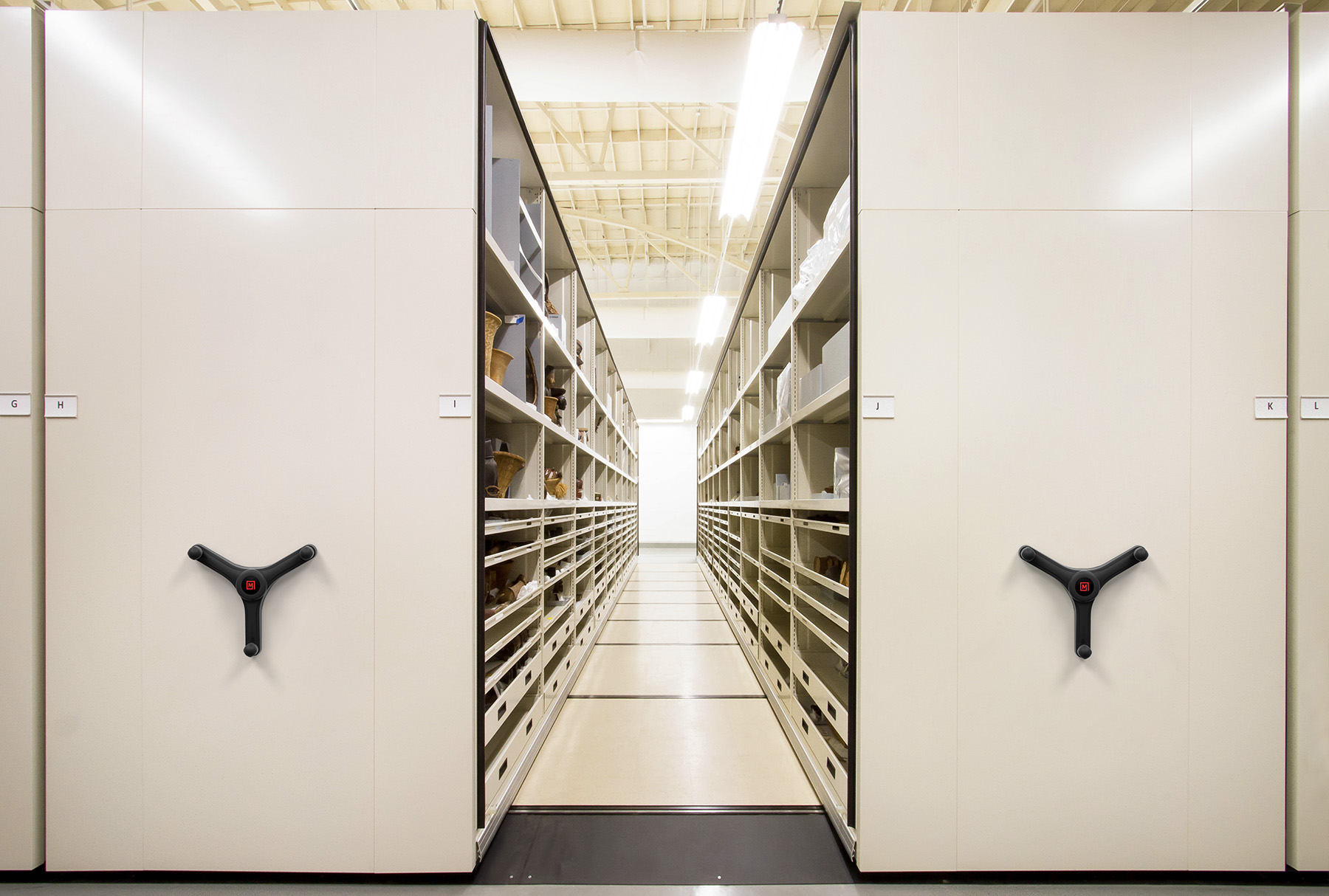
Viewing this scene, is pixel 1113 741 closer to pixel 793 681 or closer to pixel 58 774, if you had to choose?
pixel 793 681

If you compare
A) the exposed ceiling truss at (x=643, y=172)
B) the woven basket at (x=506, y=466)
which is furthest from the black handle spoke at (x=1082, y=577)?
the exposed ceiling truss at (x=643, y=172)

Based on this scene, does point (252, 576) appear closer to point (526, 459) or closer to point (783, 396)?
point (526, 459)

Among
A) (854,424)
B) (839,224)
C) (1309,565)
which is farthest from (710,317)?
(1309,565)

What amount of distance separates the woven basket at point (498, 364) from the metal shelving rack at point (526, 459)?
0.07 metres

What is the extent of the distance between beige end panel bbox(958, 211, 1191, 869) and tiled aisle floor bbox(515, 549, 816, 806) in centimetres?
87

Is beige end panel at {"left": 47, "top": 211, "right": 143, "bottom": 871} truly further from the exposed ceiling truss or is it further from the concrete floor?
the exposed ceiling truss

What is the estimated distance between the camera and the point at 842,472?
2.47 metres

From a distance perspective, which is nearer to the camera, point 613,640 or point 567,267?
point 567,267

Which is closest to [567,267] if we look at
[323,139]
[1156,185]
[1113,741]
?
[323,139]

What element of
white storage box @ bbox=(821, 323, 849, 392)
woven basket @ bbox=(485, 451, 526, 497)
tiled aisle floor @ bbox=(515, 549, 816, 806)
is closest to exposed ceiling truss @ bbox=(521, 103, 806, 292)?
white storage box @ bbox=(821, 323, 849, 392)

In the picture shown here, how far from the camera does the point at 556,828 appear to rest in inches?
83.4

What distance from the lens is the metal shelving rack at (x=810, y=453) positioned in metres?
2.10

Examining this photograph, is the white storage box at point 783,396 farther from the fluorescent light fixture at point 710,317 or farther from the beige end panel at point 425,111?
the fluorescent light fixture at point 710,317

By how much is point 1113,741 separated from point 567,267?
3739 mm
